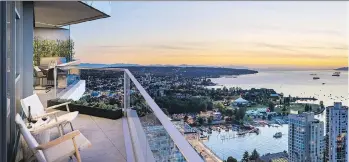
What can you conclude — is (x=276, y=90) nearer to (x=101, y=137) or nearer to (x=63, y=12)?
(x=101, y=137)

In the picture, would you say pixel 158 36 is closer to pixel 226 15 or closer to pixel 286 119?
pixel 226 15

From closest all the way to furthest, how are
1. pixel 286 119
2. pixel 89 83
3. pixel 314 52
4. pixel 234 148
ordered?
pixel 234 148, pixel 286 119, pixel 89 83, pixel 314 52

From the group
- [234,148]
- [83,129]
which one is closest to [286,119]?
[234,148]

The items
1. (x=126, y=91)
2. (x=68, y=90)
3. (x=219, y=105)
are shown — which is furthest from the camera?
(x=68, y=90)

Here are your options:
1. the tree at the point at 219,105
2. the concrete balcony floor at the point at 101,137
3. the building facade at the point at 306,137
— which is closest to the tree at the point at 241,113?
the tree at the point at 219,105

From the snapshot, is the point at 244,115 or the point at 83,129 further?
the point at 244,115

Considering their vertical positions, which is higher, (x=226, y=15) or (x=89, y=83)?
(x=226, y=15)

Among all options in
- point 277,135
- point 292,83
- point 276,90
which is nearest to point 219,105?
point 277,135
